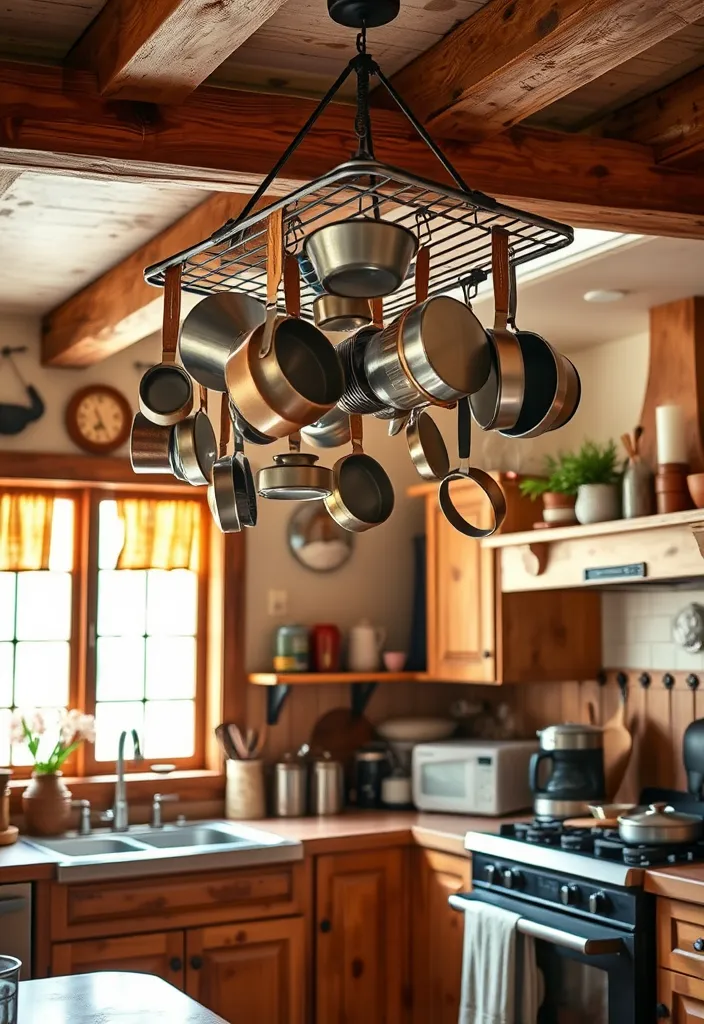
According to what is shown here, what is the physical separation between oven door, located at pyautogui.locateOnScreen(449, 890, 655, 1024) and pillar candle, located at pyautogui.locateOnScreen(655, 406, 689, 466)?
1.41m

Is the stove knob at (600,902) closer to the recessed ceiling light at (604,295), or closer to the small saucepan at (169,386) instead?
the recessed ceiling light at (604,295)

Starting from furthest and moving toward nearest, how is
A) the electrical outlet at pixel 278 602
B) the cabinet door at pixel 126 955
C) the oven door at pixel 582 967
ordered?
the electrical outlet at pixel 278 602 → the cabinet door at pixel 126 955 → the oven door at pixel 582 967

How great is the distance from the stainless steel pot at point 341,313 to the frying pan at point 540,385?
24 cm

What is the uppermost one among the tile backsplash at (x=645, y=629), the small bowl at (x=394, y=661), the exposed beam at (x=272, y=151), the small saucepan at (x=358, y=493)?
the exposed beam at (x=272, y=151)

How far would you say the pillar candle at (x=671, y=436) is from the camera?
3.81 m

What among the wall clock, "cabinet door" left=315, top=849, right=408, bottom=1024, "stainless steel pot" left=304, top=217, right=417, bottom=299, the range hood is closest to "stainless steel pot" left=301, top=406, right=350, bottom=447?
"stainless steel pot" left=304, top=217, right=417, bottom=299

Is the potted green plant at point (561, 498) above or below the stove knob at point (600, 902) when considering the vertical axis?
above

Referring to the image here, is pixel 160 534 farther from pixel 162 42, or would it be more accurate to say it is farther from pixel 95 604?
pixel 162 42

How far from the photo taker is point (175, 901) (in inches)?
149

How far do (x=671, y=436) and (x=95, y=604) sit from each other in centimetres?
219

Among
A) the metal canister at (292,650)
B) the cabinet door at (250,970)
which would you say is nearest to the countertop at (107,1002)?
the cabinet door at (250,970)

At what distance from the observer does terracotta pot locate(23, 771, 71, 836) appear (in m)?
4.21

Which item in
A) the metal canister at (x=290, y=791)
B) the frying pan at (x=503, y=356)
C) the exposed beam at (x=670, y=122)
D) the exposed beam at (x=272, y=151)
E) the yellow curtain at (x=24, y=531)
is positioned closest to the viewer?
the frying pan at (x=503, y=356)

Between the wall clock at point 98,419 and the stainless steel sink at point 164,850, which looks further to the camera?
the wall clock at point 98,419
